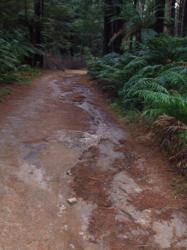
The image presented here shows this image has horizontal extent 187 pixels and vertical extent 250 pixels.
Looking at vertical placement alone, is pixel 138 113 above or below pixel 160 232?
above

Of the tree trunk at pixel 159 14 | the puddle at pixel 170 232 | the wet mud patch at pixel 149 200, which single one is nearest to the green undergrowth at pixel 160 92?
the wet mud patch at pixel 149 200

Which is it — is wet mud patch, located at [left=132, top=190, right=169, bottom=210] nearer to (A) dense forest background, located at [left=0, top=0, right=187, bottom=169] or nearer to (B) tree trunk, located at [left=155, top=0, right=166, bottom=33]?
(A) dense forest background, located at [left=0, top=0, right=187, bottom=169]

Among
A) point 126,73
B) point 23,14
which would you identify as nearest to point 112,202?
point 126,73

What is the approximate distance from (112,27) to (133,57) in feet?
26.5

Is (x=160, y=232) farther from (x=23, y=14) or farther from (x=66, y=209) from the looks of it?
(x=23, y=14)

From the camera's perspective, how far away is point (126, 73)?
890 centimetres

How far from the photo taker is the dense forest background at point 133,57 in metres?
5.38

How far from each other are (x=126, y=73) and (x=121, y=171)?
4.69 meters

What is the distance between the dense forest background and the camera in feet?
17.7

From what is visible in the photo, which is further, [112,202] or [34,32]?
[34,32]

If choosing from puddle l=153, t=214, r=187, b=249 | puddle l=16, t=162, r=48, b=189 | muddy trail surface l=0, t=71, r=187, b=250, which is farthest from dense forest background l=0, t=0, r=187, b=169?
puddle l=16, t=162, r=48, b=189

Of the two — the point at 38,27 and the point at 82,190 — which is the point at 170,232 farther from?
the point at 38,27

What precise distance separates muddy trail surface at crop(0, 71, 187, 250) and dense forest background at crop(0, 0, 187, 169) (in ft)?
2.26

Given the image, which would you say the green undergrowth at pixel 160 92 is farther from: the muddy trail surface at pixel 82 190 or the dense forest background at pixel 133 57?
the muddy trail surface at pixel 82 190
